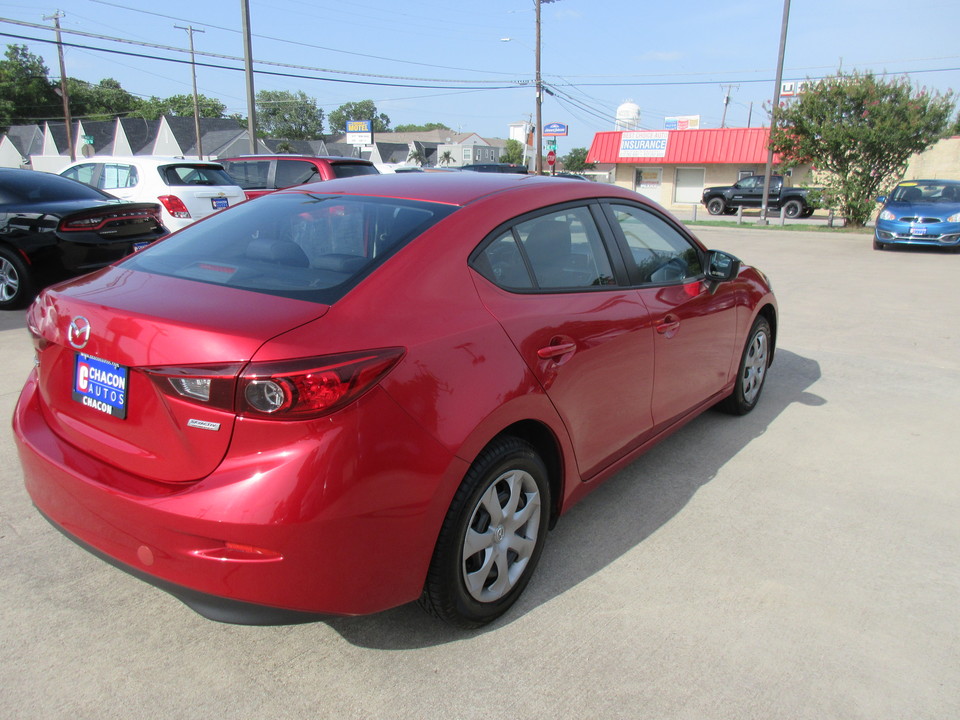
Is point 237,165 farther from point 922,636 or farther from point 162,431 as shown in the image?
point 922,636

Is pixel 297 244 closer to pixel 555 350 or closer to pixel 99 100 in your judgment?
pixel 555 350

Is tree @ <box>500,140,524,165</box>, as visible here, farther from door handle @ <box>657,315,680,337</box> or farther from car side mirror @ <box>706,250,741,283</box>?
door handle @ <box>657,315,680,337</box>

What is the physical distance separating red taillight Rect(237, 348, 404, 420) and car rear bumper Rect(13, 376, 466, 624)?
0.05 metres

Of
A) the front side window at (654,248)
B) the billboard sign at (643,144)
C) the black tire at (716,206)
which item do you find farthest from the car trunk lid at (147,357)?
the billboard sign at (643,144)

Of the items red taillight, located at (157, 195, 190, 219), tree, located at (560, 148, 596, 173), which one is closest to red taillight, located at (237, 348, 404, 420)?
red taillight, located at (157, 195, 190, 219)

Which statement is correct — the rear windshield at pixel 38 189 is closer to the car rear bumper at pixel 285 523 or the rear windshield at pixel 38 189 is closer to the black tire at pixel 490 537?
the car rear bumper at pixel 285 523

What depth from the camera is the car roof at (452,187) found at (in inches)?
112

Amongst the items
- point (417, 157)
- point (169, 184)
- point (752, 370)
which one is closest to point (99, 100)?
point (417, 157)

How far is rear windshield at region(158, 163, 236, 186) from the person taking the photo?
32.3 ft

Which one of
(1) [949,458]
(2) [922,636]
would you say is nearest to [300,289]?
(2) [922,636]

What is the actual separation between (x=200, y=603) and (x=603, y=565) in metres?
1.68

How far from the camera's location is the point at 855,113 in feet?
67.5

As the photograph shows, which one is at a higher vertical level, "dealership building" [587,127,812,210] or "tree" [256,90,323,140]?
"tree" [256,90,323,140]

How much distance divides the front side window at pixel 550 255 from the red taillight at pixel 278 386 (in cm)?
77
